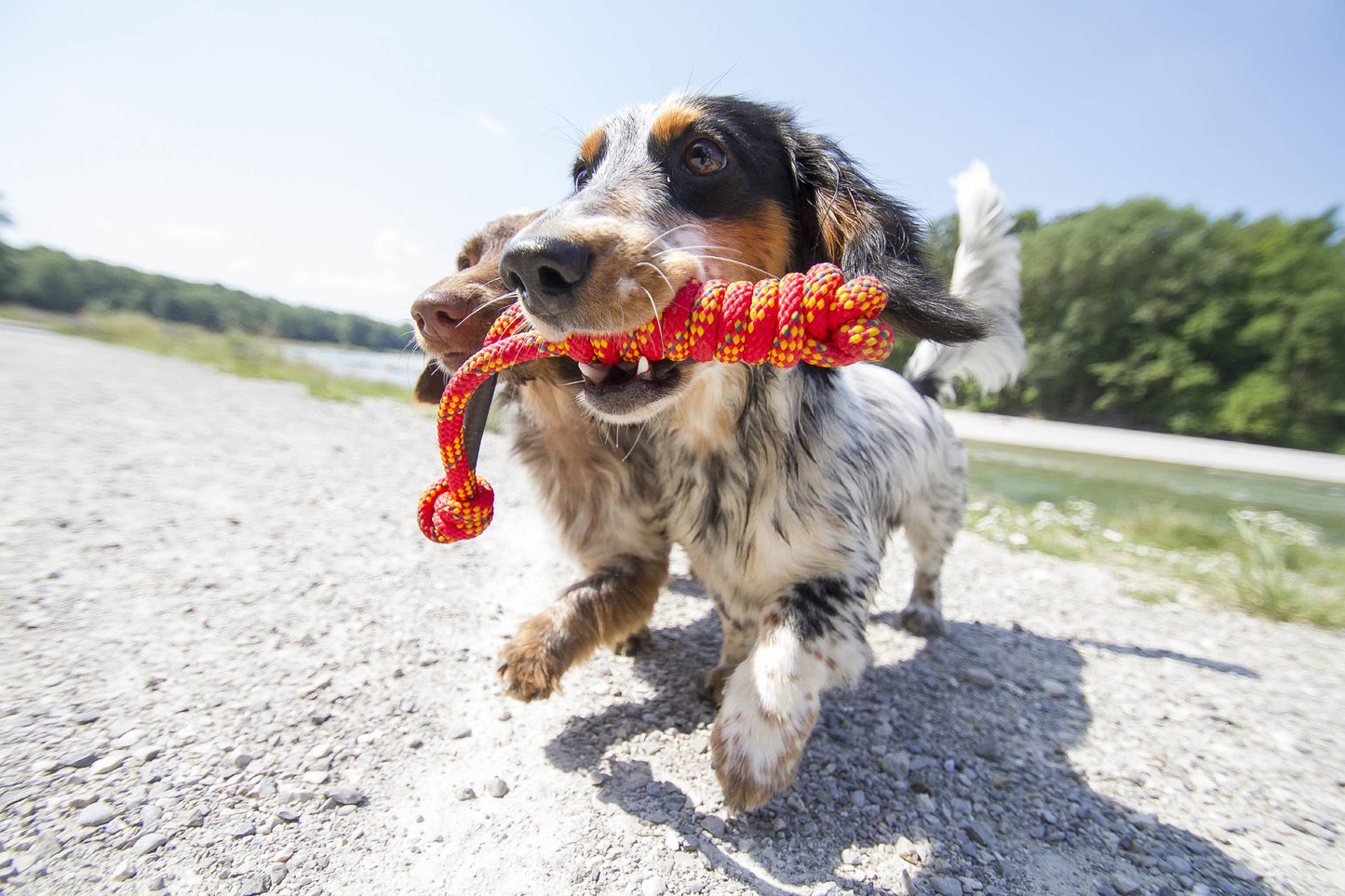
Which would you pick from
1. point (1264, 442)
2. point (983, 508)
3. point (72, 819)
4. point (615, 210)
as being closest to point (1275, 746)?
point (615, 210)

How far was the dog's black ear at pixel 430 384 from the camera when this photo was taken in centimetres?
243

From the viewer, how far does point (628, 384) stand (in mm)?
1541

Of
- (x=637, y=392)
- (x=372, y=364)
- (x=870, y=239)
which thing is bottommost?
(x=372, y=364)

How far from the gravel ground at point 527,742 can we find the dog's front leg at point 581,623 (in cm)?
27

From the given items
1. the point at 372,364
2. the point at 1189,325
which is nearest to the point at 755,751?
the point at 372,364

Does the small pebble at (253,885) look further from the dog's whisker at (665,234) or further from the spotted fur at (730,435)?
the dog's whisker at (665,234)

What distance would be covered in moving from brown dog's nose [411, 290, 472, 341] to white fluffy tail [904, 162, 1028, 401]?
2.64 m

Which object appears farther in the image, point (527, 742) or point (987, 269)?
point (987, 269)

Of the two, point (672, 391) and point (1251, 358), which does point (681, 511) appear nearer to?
point (672, 391)

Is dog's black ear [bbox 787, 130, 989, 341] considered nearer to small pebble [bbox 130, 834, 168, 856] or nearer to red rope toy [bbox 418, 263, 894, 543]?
red rope toy [bbox 418, 263, 894, 543]

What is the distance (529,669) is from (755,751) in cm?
74

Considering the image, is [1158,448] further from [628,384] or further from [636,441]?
[628,384]

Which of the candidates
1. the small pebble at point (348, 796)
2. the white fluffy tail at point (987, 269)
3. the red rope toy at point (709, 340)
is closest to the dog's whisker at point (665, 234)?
the red rope toy at point (709, 340)

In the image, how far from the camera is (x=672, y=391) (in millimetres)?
1555
